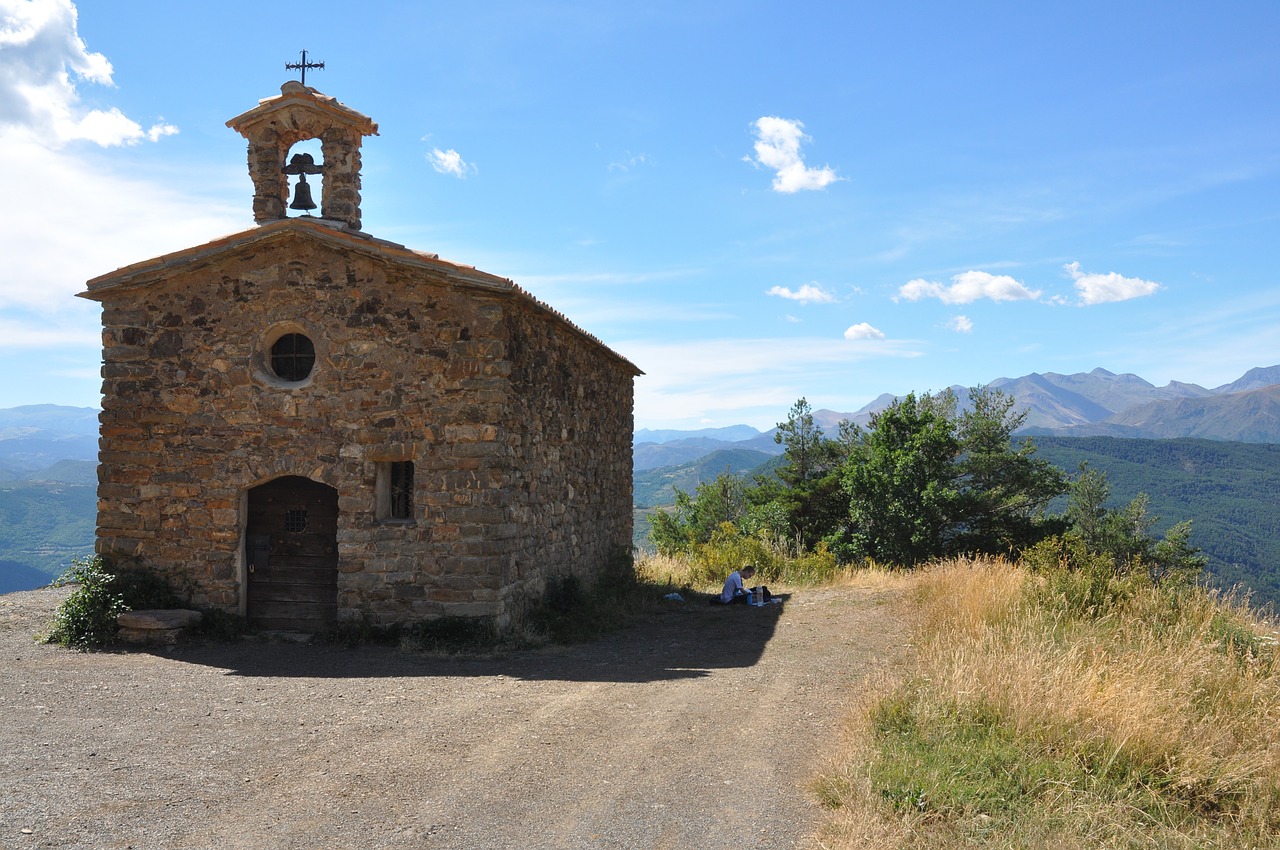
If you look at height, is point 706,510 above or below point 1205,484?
above

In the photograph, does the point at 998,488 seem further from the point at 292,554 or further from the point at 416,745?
the point at 416,745

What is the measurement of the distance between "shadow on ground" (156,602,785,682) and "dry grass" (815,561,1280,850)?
9.14ft

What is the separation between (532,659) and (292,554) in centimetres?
354

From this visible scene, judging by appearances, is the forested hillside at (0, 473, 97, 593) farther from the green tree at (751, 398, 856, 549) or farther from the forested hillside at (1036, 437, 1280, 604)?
the forested hillside at (1036, 437, 1280, 604)

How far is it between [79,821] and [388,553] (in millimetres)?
5352

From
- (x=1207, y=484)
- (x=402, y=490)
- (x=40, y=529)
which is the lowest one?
(x=40, y=529)

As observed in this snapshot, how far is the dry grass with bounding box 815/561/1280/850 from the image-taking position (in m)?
4.81

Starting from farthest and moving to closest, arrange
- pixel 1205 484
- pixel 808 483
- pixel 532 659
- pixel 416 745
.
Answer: pixel 1205 484 → pixel 808 483 → pixel 532 659 → pixel 416 745

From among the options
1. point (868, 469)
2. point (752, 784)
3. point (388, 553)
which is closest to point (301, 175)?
point (388, 553)

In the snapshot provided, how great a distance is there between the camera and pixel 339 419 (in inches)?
408

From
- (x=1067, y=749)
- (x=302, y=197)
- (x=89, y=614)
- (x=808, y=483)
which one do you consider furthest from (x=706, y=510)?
(x=1067, y=749)

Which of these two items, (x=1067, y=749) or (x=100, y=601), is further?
(x=100, y=601)

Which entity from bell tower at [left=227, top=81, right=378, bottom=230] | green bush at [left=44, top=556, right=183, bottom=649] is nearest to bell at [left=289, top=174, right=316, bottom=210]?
bell tower at [left=227, top=81, right=378, bottom=230]

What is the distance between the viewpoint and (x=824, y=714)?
7141 millimetres
